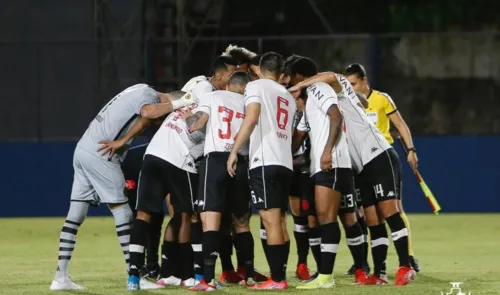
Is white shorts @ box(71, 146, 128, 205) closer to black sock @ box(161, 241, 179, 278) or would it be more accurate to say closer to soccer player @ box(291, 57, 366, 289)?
black sock @ box(161, 241, 179, 278)

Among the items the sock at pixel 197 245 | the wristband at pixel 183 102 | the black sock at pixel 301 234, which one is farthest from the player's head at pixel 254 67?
the sock at pixel 197 245

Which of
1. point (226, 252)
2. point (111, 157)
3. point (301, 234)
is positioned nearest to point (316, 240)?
point (301, 234)

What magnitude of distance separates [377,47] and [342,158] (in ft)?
35.0

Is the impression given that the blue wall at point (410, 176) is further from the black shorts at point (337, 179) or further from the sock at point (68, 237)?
the black shorts at point (337, 179)

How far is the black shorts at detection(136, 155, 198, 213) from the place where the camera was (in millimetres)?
11297

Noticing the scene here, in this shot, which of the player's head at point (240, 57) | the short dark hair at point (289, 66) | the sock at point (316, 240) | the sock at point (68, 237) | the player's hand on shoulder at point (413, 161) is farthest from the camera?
the player's hand on shoulder at point (413, 161)

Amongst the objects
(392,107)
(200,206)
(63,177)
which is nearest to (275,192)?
(200,206)

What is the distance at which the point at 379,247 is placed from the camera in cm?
1179

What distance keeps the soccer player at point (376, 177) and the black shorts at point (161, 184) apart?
134cm

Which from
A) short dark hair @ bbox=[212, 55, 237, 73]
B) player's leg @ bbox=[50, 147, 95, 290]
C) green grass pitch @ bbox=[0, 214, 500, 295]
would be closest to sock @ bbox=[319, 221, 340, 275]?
green grass pitch @ bbox=[0, 214, 500, 295]

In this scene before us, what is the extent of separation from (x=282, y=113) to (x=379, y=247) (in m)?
1.67

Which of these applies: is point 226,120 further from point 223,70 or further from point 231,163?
point 223,70

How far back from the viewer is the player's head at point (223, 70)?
11.7 m

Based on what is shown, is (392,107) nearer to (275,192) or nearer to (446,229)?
(275,192)
